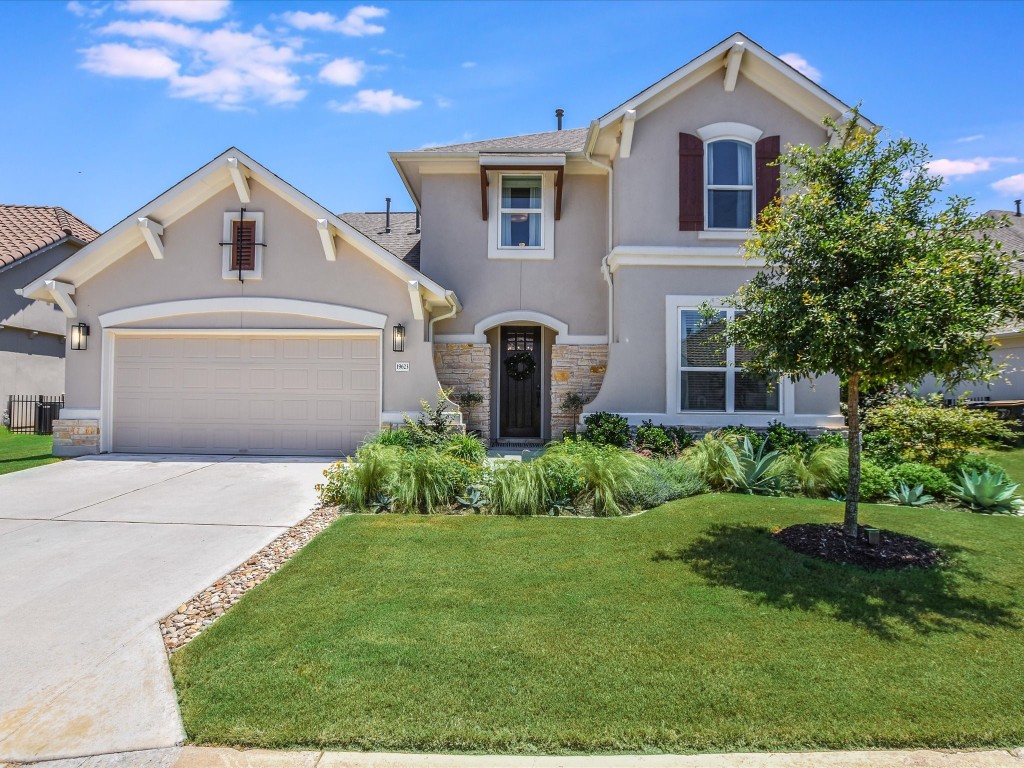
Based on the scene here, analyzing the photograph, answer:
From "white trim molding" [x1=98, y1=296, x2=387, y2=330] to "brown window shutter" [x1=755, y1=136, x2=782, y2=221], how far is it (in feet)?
24.9

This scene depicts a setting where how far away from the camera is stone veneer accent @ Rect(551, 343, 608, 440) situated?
12.3 m

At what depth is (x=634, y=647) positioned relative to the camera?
145 inches

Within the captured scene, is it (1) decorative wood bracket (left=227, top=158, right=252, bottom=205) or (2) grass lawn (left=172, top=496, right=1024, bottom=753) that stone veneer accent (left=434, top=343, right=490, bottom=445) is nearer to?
(1) decorative wood bracket (left=227, top=158, right=252, bottom=205)

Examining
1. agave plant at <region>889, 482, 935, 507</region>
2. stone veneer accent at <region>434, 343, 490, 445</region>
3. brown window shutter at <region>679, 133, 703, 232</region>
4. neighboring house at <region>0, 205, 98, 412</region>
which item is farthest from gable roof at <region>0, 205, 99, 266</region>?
agave plant at <region>889, 482, 935, 507</region>

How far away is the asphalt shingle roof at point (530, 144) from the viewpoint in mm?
12359

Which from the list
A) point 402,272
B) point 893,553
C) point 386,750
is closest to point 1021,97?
point 893,553

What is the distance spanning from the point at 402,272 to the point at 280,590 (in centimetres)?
716

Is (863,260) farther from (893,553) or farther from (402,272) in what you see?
(402,272)

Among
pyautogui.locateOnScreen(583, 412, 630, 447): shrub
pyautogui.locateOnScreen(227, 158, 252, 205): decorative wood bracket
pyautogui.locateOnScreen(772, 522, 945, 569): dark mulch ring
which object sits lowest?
pyautogui.locateOnScreen(772, 522, 945, 569): dark mulch ring

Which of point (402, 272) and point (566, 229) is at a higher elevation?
point (566, 229)

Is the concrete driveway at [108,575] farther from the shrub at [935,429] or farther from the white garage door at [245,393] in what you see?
the shrub at [935,429]

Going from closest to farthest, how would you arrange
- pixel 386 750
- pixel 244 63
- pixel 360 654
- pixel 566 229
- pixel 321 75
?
pixel 386 750
pixel 360 654
pixel 244 63
pixel 321 75
pixel 566 229

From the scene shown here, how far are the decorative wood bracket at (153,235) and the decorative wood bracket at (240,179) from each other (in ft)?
5.47

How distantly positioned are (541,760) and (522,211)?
11.2 m
